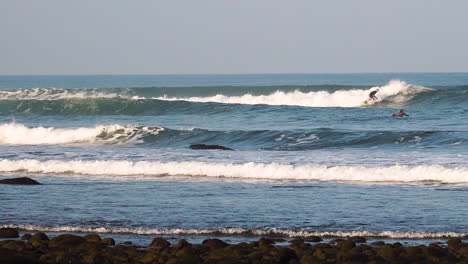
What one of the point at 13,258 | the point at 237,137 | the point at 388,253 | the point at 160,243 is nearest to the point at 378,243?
the point at 388,253

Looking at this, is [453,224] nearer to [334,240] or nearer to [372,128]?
[334,240]

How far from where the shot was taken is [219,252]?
9492 mm

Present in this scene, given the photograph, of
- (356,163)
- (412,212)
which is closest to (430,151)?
(356,163)

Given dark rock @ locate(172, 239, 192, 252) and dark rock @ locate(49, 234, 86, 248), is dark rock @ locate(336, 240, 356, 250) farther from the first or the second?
dark rock @ locate(49, 234, 86, 248)

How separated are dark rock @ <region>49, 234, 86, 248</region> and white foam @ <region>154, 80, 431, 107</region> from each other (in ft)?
107

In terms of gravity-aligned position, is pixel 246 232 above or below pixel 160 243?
below

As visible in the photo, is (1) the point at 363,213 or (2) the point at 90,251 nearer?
(2) the point at 90,251

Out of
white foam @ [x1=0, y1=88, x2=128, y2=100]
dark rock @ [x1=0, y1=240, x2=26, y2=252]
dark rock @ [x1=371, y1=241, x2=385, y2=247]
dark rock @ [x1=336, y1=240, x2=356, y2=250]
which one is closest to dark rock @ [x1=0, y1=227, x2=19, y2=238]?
dark rock @ [x1=0, y1=240, x2=26, y2=252]

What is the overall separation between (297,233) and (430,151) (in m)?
11.0

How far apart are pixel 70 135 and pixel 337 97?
70.8 ft

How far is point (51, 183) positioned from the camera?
16750 mm

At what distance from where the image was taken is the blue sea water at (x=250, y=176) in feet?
39.2

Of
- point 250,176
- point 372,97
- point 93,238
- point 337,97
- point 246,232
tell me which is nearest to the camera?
point 93,238

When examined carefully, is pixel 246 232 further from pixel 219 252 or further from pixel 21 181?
pixel 21 181
